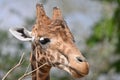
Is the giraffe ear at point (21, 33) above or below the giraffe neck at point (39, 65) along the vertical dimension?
above

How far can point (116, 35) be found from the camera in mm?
8203

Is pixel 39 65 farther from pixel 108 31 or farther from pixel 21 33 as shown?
pixel 108 31

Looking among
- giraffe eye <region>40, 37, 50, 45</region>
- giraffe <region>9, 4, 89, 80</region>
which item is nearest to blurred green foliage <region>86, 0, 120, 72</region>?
giraffe <region>9, 4, 89, 80</region>

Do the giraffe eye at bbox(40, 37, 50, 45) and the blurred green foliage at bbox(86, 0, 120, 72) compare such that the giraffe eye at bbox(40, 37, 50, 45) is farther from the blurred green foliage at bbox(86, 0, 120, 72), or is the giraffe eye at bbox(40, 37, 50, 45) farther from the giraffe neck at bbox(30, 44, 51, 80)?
the blurred green foliage at bbox(86, 0, 120, 72)

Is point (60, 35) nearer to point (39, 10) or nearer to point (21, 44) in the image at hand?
point (39, 10)

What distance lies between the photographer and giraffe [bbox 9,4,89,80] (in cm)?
449

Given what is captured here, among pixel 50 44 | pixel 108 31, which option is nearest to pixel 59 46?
pixel 50 44

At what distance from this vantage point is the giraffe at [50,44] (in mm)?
4492

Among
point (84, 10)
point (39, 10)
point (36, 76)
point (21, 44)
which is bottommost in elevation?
point (36, 76)

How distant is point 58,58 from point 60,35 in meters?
0.21

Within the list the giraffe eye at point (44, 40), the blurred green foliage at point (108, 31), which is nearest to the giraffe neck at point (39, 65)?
the giraffe eye at point (44, 40)

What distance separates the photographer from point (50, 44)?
15.5ft

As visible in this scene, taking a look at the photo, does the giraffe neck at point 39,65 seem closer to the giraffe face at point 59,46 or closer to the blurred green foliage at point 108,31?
the giraffe face at point 59,46

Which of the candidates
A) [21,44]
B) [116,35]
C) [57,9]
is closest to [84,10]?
[21,44]
